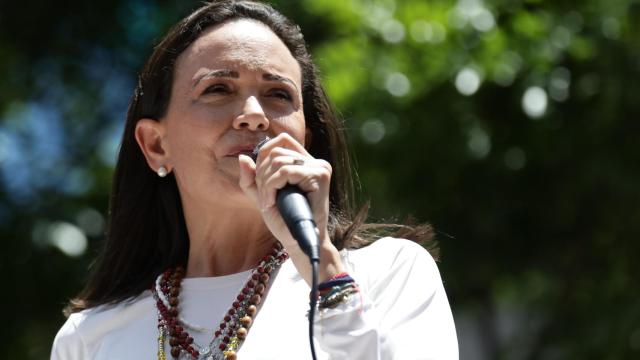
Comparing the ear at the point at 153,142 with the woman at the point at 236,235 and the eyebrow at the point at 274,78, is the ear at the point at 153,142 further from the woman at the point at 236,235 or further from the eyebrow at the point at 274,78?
the eyebrow at the point at 274,78

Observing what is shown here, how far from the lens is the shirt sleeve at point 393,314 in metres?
3.14

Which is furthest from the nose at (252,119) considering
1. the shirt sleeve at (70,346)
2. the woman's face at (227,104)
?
the shirt sleeve at (70,346)

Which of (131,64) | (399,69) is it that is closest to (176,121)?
(399,69)

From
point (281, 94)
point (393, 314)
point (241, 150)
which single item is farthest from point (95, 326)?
point (393, 314)

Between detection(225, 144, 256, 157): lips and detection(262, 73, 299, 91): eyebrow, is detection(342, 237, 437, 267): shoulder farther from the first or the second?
detection(262, 73, 299, 91): eyebrow

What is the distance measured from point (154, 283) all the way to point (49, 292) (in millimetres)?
4411

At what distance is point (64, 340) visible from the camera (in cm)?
396

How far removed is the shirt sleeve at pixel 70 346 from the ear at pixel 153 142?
538 mm

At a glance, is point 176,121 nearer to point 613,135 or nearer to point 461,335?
point 613,135

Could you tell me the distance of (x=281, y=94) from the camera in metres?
3.75

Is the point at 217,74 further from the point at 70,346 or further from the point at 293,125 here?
the point at 70,346

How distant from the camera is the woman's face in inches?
143

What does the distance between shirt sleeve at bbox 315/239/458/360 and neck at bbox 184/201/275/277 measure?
1.22 feet

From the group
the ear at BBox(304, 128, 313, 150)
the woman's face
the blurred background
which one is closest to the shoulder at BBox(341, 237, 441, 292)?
the woman's face
